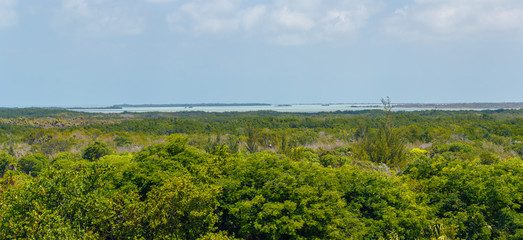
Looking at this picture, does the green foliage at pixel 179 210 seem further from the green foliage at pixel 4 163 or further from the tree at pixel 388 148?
the green foliage at pixel 4 163

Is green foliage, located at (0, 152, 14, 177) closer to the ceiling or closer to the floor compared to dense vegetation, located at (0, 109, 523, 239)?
closer to the floor

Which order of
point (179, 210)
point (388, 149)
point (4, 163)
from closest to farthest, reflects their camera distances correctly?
1. point (179, 210)
2. point (388, 149)
3. point (4, 163)

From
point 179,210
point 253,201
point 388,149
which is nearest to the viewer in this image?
point 179,210

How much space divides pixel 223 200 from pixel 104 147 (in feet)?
133

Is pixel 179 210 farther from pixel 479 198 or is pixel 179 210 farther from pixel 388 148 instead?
pixel 388 148

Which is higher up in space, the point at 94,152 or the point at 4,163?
the point at 94,152

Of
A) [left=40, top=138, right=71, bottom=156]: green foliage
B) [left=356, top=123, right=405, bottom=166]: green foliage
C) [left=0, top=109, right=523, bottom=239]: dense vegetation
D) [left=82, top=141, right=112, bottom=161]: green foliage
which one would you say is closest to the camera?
[left=0, top=109, right=523, bottom=239]: dense vegetation

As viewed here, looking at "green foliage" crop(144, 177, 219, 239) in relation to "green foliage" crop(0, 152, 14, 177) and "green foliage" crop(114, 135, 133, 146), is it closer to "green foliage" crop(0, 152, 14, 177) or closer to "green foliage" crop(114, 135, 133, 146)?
"green foliage" crop(0, 152, 14, 177)

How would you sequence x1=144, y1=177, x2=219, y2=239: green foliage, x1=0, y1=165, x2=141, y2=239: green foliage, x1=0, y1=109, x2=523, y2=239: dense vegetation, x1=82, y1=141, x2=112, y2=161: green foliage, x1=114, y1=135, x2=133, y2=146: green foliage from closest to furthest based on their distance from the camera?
x1=0, y1=165, x2=141, y2=239: green foliage, x1=0, y1=109, x2=523, y2=239: dense vegetation, x1=144, y1=177, x2=219, y2=239: green foliage, x1=82, y1=141, x2=112, y2=161: green foliage, x1=114, y1=135, x2=133, y2=146: green foliage

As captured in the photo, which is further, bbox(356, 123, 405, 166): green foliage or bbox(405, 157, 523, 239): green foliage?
bbox(356, 123, 405, 166): green foliage

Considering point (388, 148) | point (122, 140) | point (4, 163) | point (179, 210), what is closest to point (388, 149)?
point (388, 148)

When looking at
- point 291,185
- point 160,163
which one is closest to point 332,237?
point 291,185

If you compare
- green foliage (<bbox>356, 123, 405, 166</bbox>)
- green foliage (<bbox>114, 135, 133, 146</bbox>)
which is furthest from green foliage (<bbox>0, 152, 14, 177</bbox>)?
green foliage (<bbox>356, 123, 405, 166</bbox>)

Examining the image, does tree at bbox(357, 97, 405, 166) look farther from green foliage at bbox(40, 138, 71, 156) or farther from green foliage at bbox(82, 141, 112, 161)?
green foliage at bbox(40, 138, 71, 156)
